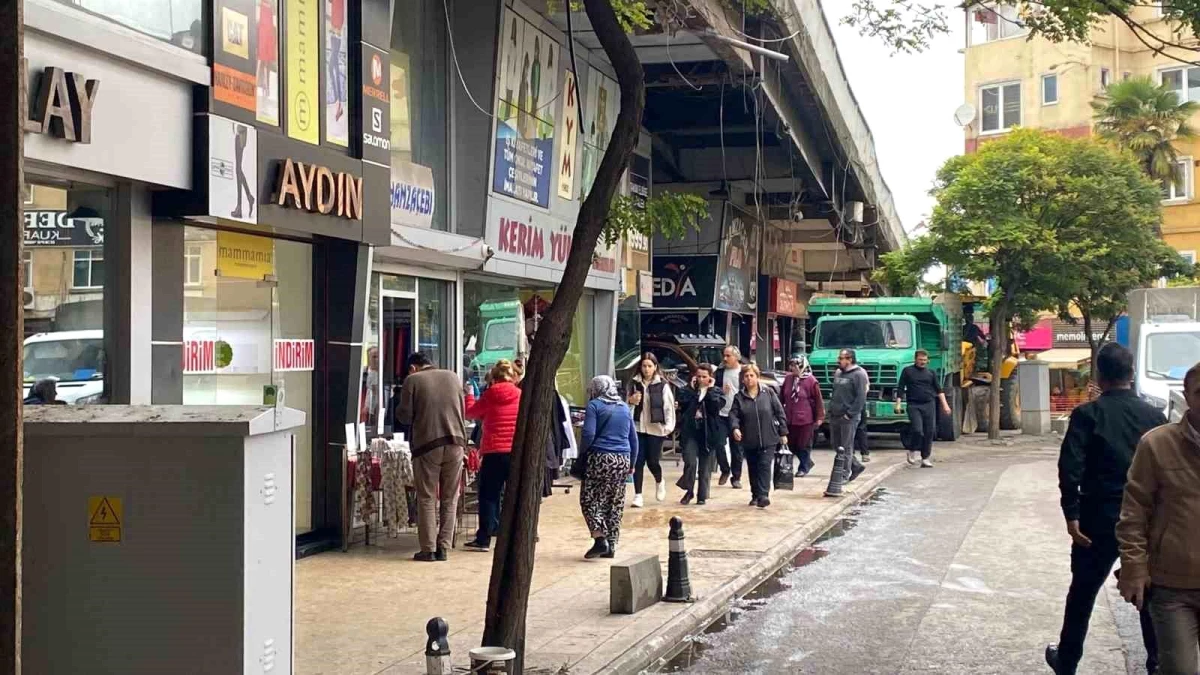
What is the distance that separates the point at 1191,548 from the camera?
5246 mm

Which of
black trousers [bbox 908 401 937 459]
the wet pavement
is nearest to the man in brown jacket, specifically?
the wet pavement

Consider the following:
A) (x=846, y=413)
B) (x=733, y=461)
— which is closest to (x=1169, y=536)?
(x=846, y=413)

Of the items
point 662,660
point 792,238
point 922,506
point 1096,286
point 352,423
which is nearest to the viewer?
point 662,660

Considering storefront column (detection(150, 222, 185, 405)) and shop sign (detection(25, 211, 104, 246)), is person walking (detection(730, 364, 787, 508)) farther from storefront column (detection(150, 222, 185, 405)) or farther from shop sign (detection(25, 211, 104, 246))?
shop sign (detection(25, 211, 104, 246))

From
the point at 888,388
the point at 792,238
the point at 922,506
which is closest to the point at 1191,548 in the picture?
the point at 922,506

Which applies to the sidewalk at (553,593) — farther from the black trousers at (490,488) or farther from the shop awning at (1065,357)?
the shop awning at (1065,357)

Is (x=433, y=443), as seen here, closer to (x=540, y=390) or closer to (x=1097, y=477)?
(x=540, y=390)

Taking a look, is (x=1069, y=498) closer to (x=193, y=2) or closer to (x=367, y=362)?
(x=193, y=2)

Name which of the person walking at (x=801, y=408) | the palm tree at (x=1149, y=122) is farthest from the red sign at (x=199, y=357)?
the palm tree at (x=1149, y=122)

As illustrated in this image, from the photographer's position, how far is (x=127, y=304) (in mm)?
8953

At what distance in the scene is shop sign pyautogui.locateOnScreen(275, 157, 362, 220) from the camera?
1043 centimetres

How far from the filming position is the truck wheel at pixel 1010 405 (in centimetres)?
3159

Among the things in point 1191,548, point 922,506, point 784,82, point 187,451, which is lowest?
point 922,506

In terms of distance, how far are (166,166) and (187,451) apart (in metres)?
5.00
